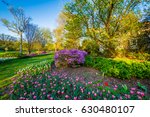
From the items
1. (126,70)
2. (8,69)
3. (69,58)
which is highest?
(69,58)

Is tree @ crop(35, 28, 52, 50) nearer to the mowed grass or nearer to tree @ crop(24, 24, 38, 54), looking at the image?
tree @ crop(24, 24, 38, 54)

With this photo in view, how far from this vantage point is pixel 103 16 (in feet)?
31.8

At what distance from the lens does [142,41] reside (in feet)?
38.3

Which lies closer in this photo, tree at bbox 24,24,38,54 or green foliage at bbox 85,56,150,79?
green foliage at bbox 85,56,150,79

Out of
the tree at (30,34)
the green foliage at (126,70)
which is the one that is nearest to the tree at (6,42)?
the tree at (30,34)

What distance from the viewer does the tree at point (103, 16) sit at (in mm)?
9117

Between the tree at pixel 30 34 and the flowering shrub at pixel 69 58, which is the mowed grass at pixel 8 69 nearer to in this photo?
the flowering shrub at pixel 69 58

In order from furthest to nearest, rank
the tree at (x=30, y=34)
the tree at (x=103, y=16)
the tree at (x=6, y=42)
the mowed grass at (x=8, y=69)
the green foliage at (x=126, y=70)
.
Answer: the tree at (x=6, y=42), the tree at (x=30, y=34), the tree at (x=103, y=16), the mowed grass at (x=8, y=69), the green foliage at (x=126, y=70)

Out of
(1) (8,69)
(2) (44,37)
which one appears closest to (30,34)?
(2) (44,37)

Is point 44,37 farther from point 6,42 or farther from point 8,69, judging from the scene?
point 8,69

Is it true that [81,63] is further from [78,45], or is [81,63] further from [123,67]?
[78,45]

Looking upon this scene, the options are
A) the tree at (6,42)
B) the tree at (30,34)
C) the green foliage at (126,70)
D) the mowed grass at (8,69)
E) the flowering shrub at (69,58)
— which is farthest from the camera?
the tree at (6,42)

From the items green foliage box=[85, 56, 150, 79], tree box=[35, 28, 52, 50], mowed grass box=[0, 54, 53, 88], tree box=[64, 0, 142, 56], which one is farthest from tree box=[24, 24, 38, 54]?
green foliage box=[85, 56, 150, 79]

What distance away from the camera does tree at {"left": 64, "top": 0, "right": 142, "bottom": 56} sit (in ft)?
29.9
